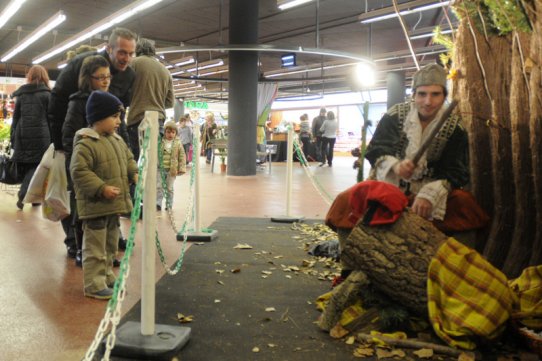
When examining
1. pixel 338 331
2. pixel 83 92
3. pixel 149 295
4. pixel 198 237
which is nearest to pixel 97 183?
pixel 83 92

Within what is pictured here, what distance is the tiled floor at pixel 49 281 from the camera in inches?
85.0

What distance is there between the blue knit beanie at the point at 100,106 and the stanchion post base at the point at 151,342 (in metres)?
1.24

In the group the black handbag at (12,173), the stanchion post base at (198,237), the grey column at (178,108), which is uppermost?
the grey column at (178,108)

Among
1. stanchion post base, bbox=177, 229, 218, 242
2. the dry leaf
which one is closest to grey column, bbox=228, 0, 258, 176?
stanchion post base, bbox=177, 229, 218, 242

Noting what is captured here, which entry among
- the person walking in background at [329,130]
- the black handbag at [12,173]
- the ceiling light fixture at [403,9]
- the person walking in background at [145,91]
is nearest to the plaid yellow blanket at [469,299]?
the person walking in background at [145,91]

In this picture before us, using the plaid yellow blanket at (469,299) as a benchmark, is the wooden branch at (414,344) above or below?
below

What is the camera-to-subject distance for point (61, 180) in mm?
3152

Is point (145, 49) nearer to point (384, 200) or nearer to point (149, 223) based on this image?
point (149, 223)

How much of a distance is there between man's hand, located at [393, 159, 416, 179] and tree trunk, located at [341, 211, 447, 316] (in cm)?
21

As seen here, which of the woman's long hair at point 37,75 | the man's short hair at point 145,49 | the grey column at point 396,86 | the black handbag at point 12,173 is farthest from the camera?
the grey column at point 396,86

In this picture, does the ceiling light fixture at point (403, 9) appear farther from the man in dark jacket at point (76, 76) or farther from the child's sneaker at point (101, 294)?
the child's sneaker at point (101, 294)

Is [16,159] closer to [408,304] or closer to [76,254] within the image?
[76,254]

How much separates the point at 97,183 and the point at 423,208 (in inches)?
70.8

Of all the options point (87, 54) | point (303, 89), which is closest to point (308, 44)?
point (303, 89)
